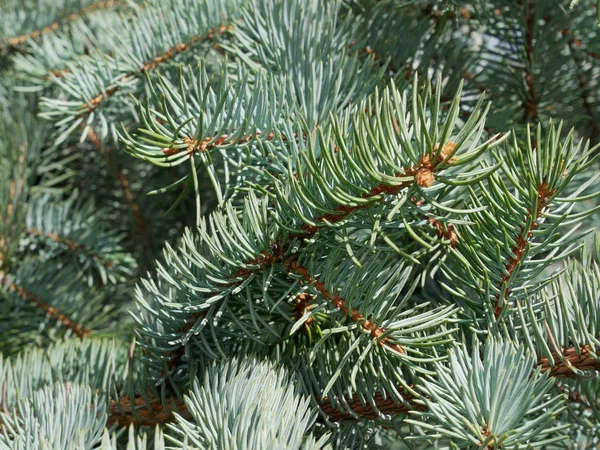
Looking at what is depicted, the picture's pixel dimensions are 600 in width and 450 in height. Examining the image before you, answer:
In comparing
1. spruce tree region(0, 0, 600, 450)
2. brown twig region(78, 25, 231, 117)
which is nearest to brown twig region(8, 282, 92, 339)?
spruce tree region(0, 0, 600, 450)

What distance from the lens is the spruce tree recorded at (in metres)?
0.24

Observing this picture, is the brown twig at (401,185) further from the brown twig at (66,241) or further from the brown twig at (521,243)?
the brown twig at (66,241)

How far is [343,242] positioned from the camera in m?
0.27

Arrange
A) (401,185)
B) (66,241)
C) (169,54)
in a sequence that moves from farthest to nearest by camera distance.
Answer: (66,241) → (169,54) → (401,185)

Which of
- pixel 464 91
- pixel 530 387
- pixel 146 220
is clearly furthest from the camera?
pixel 146 220

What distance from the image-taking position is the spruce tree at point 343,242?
0.24m

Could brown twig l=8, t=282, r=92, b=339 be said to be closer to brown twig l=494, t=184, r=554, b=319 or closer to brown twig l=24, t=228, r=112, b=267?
brown twig l=24, t=228, r=112, b=267

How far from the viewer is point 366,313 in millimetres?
268

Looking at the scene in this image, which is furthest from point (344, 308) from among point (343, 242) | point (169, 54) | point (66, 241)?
point (66, 241)

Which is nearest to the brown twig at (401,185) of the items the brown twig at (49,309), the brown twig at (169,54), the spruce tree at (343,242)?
the spruce tree at (343,242)

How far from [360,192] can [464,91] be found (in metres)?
0.20

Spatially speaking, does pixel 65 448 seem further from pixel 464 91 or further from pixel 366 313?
pixel 464 91

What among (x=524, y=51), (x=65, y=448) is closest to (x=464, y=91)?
(x=524, y=51)

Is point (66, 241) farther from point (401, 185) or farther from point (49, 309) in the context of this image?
point (401, 185)
